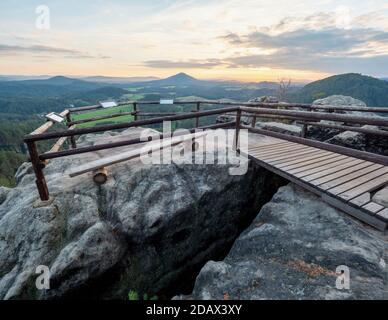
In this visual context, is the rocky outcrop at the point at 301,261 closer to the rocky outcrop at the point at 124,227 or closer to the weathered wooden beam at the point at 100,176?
the rocky outcrop at the point at 124,227

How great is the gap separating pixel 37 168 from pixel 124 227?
2.03 m

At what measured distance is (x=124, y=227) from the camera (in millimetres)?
4645

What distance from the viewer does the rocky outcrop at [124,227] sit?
4.16 meters

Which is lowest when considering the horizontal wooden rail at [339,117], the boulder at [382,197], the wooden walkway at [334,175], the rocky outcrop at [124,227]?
the rocky outcrop at [124,227]

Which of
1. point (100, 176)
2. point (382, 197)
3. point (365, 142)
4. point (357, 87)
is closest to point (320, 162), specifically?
point (382, 197)

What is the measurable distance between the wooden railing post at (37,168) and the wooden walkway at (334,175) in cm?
478

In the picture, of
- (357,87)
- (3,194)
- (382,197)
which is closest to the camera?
(382,197)

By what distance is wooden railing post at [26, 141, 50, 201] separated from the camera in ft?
14.3

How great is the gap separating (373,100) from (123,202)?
692 feet

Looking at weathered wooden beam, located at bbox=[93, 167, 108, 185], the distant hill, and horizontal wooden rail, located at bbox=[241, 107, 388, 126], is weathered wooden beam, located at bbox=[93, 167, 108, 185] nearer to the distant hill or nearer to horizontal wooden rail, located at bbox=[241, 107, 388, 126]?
horizontal wooden rail, located at bbox=[241, 107, 388, 126]

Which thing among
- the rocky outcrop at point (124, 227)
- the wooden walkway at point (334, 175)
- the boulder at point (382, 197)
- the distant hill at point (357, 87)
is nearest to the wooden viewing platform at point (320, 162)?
the wooden walkway at point (334, 175)

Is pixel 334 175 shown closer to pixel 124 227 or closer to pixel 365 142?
pixel 365 142

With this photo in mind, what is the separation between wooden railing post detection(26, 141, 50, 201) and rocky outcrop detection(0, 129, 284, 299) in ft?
0.60
